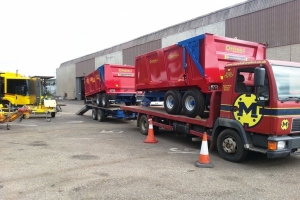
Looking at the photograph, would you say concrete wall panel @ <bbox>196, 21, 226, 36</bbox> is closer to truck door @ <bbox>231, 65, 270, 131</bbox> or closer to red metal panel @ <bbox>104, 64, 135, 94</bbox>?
red metal panel @ <bbox>104, 64, 135, 94</bbox>

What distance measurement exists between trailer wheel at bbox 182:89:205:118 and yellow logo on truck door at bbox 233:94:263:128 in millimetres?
1584

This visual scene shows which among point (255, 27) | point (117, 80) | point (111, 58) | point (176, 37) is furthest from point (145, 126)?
point (111, 58)

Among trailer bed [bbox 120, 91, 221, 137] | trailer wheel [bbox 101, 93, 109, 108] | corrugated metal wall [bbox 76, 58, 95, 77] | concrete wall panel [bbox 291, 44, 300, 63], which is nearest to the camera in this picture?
trailer bed [bbox 120, 91, 221, 137]

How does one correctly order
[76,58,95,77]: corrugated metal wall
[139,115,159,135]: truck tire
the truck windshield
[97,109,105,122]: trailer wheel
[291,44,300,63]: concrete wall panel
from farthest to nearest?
[76,58,95,77]: corrugated metal wall
[291,44,300,63]: concrete wall panel
[97,109,105,122]: trailer wheel
[139,115,159,135]: truck tire
the truck windshield

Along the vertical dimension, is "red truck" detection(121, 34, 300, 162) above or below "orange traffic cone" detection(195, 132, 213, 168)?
above

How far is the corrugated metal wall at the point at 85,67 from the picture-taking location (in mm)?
45809

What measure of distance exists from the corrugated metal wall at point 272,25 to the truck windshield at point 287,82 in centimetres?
1351

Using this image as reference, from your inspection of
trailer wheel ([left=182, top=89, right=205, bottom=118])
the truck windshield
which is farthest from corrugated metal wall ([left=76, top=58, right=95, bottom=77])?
the truck windshield

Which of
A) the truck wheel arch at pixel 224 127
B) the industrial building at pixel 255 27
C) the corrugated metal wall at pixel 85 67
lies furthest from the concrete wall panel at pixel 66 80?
the truck wheel arch at pixel 224 127

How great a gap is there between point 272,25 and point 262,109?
15.4 metres

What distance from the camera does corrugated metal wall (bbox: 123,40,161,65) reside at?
30953mm

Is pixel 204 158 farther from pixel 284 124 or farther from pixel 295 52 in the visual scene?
pixel 295 52

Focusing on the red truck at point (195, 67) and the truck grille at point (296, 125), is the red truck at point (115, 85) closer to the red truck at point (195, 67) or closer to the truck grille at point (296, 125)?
the red truck at point (195, 67)

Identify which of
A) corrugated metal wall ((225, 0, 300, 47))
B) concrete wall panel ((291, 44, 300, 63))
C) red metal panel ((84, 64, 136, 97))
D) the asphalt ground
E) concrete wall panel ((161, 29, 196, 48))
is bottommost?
the asphalt ground
